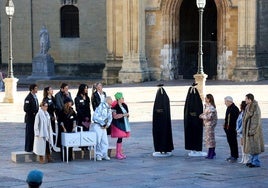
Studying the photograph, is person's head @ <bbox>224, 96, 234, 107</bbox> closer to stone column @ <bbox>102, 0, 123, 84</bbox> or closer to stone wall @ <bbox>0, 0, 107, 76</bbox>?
stone column @ <bbox>102, 0, 123, 84</bbox>

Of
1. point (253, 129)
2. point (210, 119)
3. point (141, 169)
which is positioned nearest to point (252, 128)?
point (253, 129)

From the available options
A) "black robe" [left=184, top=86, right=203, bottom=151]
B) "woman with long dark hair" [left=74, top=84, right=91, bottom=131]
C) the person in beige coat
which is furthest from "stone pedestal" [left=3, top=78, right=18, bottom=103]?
the person in beige coat

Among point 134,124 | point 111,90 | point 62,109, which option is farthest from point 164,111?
point 111,90

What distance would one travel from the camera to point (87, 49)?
161 ft

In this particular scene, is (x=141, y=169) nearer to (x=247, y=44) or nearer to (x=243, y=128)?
(x=243, y=128)

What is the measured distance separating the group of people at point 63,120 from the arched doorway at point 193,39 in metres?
25.0

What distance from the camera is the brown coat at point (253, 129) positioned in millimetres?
14562

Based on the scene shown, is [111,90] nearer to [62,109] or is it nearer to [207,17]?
[207,17]

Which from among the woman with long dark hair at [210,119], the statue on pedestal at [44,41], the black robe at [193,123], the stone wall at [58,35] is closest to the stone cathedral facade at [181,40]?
the statue on pedestal at [44,41]

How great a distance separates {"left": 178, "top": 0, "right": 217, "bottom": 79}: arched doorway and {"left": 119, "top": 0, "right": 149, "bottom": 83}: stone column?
3.09m

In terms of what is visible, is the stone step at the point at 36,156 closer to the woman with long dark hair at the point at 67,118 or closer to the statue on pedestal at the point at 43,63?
the woman with long dark hair at the point at 67,118

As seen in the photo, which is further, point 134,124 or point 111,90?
point 111,90

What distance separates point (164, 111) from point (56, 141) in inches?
99.2

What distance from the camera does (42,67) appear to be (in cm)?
4544
